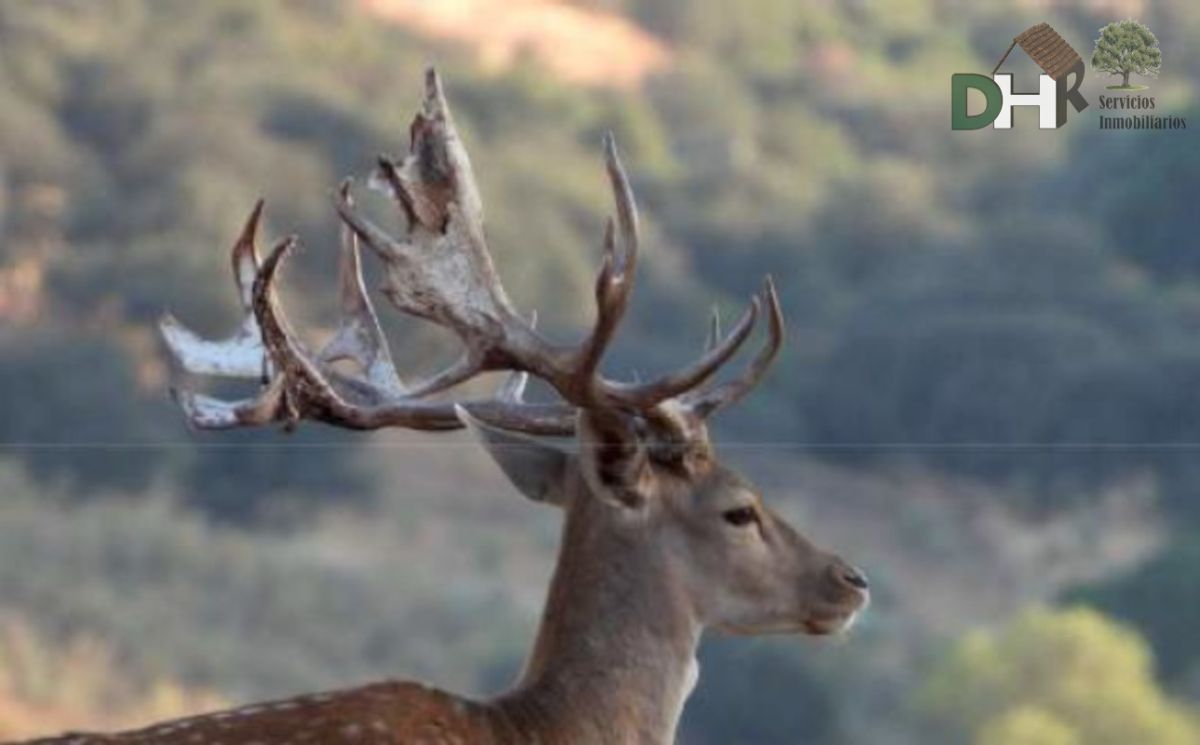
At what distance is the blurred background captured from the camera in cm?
3117

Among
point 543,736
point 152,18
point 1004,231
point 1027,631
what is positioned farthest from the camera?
point 152,18

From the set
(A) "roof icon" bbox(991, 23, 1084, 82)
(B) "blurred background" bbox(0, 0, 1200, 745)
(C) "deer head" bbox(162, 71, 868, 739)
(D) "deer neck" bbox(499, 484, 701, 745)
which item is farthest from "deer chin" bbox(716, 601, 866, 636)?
(A) "roof icon" bbox(991, 23, 1084, 82)

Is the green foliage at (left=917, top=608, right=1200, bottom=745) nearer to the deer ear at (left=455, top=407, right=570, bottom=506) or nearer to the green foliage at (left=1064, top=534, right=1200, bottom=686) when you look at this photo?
the green foliage at (left=1064, top=534, right=1200, bottom=686)

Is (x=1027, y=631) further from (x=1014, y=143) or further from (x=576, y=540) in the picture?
(x=1014, y=143)

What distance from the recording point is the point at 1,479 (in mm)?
36562

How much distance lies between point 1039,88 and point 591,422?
39368mm

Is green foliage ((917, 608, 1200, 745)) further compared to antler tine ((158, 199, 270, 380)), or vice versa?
green foliage ((917, 608, 1200, 745))

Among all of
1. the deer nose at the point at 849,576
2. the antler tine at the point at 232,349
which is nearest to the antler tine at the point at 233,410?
the antler tine at the point at 232,349

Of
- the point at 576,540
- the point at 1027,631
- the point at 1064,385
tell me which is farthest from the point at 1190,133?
the point at 576,540

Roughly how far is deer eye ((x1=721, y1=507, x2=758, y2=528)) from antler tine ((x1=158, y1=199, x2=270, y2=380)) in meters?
1.44

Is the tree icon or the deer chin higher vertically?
the deer chin

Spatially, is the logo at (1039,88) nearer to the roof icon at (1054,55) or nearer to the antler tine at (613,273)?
the roof icon at (1054,55)

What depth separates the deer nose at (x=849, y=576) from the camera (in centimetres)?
1044

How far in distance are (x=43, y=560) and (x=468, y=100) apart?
1918 centimetres
